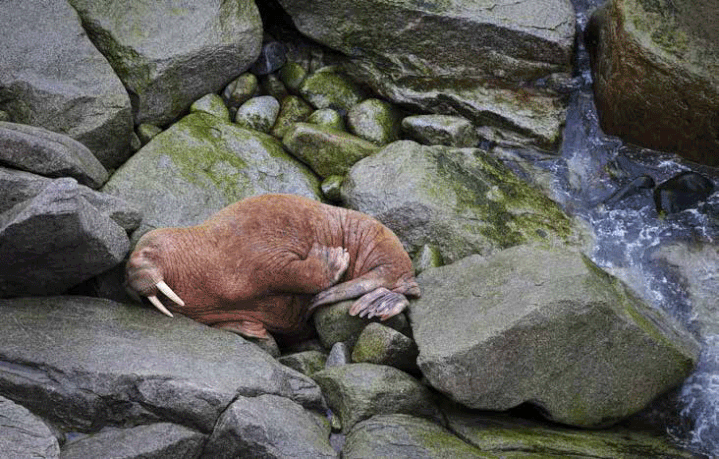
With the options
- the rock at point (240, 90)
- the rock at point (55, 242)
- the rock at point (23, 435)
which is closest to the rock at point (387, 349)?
the rock at point (55, 242)

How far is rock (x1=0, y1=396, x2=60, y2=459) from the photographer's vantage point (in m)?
5.69

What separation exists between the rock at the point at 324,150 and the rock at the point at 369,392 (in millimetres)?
2953

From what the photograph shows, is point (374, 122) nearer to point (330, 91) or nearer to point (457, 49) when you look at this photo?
point (330, 91)

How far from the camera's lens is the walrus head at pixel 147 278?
741 cm

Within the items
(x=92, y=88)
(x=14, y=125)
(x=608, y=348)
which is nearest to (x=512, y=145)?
(x=608, y=348)

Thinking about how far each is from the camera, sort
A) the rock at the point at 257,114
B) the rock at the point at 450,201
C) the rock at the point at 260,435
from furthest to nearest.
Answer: the rock at the point at 257,114 → the rock at the point at 450,201 → the rock at the point at 260,435

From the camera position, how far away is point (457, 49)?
10.6 m

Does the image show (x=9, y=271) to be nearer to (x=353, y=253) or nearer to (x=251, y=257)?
(x=251, y=257)

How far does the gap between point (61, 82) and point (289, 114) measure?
255cm

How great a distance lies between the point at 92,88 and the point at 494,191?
3977 millimetres

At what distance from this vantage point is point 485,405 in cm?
707

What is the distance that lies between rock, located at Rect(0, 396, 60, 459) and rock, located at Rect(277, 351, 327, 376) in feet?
7.05

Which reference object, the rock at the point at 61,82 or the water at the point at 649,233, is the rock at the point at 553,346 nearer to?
the water at the point at 649,233

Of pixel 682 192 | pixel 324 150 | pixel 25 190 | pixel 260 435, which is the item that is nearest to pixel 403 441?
pixel 260 435
